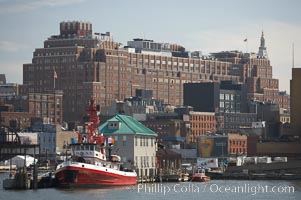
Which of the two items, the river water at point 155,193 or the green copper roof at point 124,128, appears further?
the green copper roof at point 124,128

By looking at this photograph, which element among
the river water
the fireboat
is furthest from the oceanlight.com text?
the fireboat

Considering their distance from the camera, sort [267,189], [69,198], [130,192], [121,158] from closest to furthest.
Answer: [69,198] < [130,192] < [267,189] < [121,158]

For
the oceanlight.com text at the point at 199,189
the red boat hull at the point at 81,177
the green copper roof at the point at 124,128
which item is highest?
the green copper roof at the point at 124,128

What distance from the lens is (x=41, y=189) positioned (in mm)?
160000

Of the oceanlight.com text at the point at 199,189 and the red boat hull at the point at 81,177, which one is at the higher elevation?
the red boat hull at the point at 81,177

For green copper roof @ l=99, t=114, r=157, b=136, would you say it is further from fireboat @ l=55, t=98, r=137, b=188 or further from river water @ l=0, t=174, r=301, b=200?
river water @ l=0, t=174, r=301, b=200

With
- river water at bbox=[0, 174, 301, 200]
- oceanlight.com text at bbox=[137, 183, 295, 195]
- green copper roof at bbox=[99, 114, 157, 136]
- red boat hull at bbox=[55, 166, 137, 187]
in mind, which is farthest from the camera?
green copper roof at bbox=[99, 114, 157, 136]

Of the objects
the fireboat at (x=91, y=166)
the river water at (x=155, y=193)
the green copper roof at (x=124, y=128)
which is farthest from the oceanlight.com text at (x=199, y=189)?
the green copper roof at (x=124, y=128)

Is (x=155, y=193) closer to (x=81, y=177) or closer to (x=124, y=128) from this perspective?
(x=81, y=177)

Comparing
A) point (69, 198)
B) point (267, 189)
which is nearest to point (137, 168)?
point (267, 189)

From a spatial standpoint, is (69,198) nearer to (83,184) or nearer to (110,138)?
(83,184)

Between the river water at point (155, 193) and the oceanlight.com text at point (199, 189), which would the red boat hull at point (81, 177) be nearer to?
the river water at point (155, 193)

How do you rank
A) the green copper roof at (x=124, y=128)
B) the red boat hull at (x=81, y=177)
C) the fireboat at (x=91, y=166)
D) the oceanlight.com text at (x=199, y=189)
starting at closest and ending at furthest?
the red boat hull at (x=81, y=177) < the fireboat at (x=91, y=166) < the oceanlight.com text at (x=199, y=189) < the green copper roof at (x=124, y=128)

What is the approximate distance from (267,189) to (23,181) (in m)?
32.9
